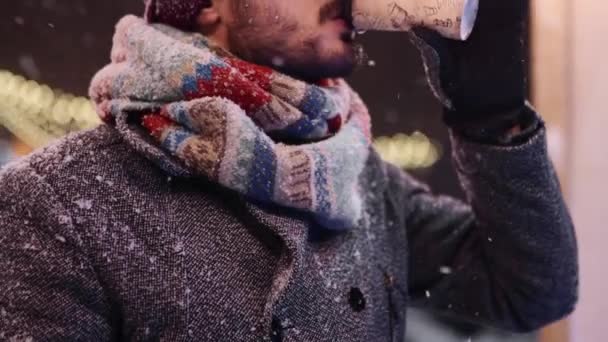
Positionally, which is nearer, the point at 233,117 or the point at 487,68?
the point at 233,117

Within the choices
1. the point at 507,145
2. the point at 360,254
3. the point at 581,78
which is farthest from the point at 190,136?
the point at 581,78

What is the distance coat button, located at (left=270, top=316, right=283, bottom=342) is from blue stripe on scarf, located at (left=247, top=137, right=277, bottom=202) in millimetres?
109

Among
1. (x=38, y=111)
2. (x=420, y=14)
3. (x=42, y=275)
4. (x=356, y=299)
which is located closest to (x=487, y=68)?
(x=420, y=14)

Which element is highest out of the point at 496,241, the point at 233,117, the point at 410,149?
the point at 233,117

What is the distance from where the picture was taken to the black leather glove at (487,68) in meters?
0.72

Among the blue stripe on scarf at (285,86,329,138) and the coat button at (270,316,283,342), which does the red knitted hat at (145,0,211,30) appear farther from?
the coat button at (270,316,283,342)

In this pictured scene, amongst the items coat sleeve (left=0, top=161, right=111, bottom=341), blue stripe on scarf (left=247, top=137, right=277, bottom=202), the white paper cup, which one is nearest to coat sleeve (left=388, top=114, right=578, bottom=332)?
the white paper cup

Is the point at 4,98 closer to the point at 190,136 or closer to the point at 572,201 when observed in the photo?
the point at 190,136

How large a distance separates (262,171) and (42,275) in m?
→ 0.20

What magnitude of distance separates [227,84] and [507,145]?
12.7 inches

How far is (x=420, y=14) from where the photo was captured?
640 millimetres

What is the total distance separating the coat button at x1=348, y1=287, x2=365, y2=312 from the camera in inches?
27.5

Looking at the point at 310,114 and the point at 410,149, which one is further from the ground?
the point at 310,114

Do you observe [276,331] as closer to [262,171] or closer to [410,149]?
[262,171]
